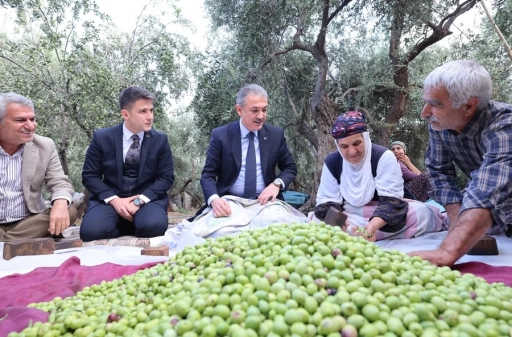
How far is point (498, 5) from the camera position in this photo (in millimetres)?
7863

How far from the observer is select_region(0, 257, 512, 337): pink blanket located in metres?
1.52

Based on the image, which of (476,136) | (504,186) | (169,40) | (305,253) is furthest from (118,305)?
(169,40)

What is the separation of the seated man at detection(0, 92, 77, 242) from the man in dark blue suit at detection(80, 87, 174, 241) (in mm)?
345

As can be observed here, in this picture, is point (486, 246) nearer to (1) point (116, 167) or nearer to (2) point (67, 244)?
(2) point (67, 244)

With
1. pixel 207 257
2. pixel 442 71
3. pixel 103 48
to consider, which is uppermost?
pixel 103 48

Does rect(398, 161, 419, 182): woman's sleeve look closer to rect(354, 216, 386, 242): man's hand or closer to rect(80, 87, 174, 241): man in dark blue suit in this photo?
rect(354, 216, 386, 242): man's hand

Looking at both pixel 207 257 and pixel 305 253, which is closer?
pixel 305 253

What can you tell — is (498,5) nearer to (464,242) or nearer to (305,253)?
(464,242)

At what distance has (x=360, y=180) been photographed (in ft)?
12.1

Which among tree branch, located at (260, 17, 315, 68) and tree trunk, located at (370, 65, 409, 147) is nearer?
tree branch, located at (260, 17, 315, 68)

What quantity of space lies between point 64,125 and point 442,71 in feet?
32.5

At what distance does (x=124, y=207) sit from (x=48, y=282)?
2102 millimetres

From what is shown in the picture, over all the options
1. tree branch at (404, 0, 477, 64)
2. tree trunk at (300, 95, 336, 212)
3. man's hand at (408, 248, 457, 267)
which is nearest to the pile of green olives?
man's hand at (408, 248, 457, 267)

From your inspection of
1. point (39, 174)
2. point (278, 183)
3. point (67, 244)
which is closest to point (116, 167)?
point (39, 174)
